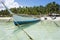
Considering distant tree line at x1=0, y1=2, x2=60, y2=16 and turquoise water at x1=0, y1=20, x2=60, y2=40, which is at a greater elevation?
turquoise water at x1=0, y1=20, x2=60, y2=40

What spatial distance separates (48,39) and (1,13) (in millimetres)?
27106

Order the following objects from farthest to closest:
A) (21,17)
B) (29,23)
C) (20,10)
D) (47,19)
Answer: (20,10) < (47,19) < (29,23) < (21,17)

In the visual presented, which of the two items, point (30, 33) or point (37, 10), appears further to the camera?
point (37, 10)

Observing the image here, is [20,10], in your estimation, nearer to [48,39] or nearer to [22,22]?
[22,22]

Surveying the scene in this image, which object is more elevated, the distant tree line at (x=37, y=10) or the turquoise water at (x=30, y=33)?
the turquoise water at (x=30, y=33)

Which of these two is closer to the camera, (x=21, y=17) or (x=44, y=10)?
(x=21, y=17)

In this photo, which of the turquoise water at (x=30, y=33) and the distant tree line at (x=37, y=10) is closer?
the turquoise water at (x=30, y=33)

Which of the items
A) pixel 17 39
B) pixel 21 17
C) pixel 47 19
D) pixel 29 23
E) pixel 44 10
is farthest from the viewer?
pixel 44 10

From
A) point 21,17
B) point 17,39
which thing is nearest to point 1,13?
point 21,17

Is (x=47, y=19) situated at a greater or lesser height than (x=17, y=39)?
lesser

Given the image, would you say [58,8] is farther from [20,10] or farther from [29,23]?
[29,23]

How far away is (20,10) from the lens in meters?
32.7

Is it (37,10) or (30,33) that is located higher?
(30,33)

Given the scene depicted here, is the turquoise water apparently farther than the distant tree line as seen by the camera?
No
